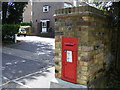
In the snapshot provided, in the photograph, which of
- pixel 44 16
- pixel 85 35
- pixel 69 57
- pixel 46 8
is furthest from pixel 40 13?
pixel 85 35

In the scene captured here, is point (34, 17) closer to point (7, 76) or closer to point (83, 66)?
point (7, 76)

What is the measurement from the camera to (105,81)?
3617 mm

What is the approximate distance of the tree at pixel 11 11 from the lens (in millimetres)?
12955

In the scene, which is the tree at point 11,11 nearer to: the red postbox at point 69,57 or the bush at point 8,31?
the bush at point 8,31

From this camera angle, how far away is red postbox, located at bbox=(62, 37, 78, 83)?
9.12 ft

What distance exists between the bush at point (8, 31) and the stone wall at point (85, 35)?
10.3m

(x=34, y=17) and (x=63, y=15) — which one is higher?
(x=34, y=17)

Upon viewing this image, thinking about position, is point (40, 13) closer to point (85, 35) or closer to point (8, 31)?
point (8, 31)

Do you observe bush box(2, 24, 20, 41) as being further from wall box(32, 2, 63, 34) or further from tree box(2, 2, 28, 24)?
wall box(32, 2, 63, 34)

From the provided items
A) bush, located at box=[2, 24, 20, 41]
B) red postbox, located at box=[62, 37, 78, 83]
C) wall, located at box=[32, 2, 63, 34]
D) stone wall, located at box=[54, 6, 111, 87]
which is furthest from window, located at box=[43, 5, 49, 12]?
red postbox, located at box=[62, 37, 78, 83]

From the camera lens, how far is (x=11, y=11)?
13.2m

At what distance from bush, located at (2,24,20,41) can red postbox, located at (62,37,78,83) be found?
1054 cm

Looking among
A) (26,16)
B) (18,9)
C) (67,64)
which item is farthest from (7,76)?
(26,16)

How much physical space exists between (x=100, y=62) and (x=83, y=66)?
707mm
